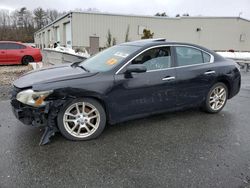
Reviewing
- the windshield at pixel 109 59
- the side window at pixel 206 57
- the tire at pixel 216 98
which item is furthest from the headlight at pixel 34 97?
the tire at pixel 216 98

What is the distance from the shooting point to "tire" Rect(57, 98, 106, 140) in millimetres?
3246

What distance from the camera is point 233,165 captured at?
9.18 feet

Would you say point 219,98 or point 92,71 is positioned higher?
point 92,71

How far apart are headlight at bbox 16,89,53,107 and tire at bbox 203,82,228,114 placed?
3.25 m

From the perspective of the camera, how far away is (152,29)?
83.7ft

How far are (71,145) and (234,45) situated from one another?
31.4 metres

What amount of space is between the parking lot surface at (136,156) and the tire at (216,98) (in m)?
0.50

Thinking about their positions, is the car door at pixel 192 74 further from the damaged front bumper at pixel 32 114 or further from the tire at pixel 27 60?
the tire at pixel 27 60

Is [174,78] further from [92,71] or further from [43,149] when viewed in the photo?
[43,149]

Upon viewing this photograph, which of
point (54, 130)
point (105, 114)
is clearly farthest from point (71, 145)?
point (105, 114)

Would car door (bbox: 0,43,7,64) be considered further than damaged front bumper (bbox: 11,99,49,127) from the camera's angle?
Yes

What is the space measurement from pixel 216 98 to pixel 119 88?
244 centimetres

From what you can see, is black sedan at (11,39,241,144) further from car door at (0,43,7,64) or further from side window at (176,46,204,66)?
car door at (0,43,7,64)

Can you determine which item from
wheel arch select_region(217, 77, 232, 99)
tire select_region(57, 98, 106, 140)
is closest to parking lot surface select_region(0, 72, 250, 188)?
tire select_region(57, 98, 106, 140)
